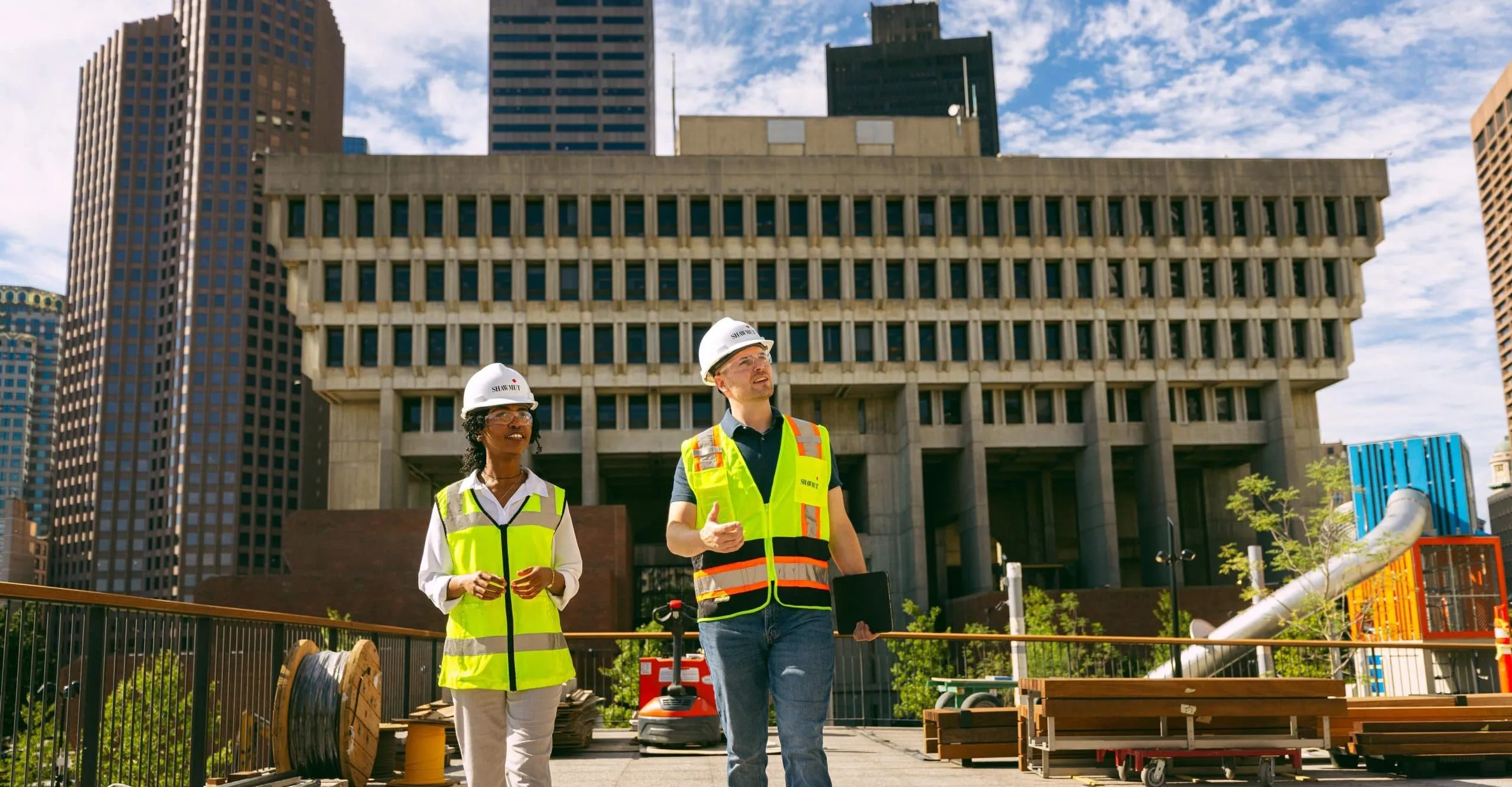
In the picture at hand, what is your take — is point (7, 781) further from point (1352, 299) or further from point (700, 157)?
point (1352, 299)

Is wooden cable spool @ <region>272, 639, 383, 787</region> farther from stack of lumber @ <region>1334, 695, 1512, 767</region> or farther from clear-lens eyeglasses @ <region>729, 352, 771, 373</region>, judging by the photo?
stack of lumber @ <region>1334, 695, 1512, 767</region>

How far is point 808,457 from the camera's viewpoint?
5.71 meters

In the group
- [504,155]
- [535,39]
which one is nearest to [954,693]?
[504,155]

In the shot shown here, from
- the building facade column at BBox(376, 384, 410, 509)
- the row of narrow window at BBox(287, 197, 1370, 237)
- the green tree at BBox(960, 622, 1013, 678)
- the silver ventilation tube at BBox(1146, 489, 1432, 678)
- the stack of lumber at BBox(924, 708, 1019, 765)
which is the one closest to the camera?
the stack of lumber at BBox(924, 708, 1019, 765)

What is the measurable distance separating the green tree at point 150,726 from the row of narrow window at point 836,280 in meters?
53.5

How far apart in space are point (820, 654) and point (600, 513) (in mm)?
44669

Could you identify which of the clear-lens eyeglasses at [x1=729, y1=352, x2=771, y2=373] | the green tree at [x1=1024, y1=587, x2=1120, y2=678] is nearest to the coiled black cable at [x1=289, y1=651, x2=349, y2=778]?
the clear-lens eyeglasses at [x1=729, y1=352, x2=771, y2=373]

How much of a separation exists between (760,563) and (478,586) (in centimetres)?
123

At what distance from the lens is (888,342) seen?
6259cm

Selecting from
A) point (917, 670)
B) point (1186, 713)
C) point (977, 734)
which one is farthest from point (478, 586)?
point (917, 670)

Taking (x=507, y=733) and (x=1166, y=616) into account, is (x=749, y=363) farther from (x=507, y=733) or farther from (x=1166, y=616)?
(x=1166, y=616)

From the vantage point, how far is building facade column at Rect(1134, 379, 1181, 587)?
61062 mm

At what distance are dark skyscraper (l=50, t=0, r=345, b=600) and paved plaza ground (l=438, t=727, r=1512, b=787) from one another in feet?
503

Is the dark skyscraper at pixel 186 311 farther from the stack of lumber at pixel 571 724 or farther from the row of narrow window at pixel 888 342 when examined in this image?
the stack of lumber at pixel 571 724
